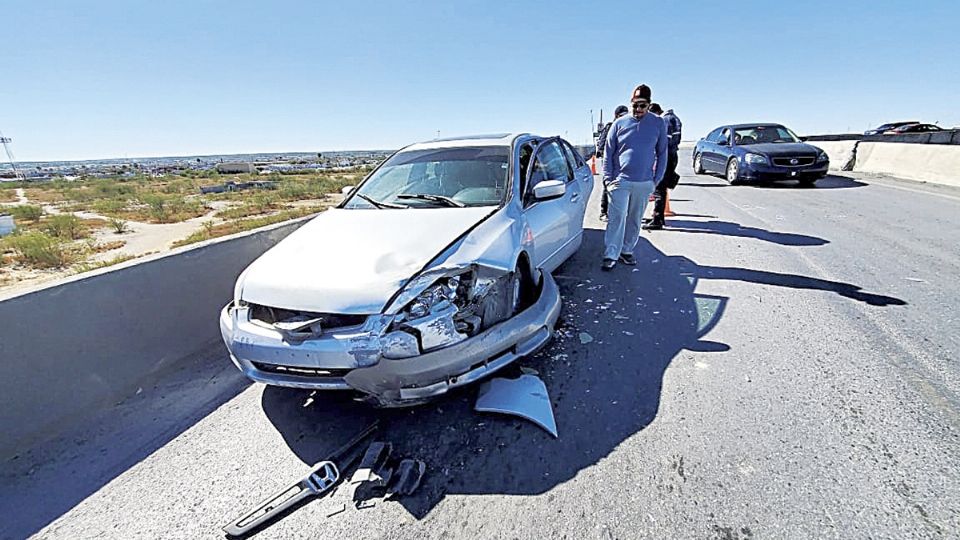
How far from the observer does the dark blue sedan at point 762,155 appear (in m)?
9.94

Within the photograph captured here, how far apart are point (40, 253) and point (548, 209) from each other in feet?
36.0

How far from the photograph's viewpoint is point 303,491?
6.51ft

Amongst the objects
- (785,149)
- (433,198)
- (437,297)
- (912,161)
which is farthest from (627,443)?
(912,161)

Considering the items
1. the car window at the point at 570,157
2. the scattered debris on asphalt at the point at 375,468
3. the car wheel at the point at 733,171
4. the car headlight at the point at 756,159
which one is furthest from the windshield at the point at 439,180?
the car wheel at the point at 733,171

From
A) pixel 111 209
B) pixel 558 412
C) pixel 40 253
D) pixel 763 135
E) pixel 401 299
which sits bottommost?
pixel 111 209

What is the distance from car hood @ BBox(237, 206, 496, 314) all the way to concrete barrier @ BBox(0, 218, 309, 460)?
1.01m

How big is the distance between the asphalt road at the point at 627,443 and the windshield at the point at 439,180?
4.29ft

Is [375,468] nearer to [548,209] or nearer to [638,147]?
[548,209]

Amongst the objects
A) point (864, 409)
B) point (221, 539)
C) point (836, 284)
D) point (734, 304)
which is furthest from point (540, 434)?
point (836, 284)

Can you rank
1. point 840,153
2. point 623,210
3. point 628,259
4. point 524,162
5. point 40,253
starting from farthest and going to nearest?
point 840,153
point 40,253
point 628,259
point 623,210
point 524,162

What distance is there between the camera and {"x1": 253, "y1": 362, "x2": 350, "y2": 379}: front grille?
7.04 feet

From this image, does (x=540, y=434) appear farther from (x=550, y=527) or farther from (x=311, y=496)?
(x=311, y=496)

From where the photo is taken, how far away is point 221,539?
1.77 m

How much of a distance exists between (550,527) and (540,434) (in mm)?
576
